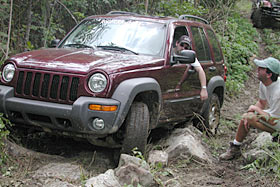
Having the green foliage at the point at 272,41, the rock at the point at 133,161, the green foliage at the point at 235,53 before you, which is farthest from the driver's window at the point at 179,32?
the green foliage at the point at 272,41

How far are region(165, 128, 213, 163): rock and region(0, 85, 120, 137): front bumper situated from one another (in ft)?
4.06

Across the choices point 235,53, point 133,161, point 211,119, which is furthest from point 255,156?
point 235,53

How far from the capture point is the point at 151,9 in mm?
12008

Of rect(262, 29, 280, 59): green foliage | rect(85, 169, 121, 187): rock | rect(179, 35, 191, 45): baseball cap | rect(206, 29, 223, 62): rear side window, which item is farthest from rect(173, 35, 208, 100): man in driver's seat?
rect(262, 29, 280, 59): green foliage

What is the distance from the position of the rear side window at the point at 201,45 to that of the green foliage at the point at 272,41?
8.65 m

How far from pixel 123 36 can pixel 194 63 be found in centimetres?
120

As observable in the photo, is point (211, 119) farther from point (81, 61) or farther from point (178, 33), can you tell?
point (81, 61)

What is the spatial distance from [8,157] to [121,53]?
1830 millimetres

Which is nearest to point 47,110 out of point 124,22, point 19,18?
point 124,22

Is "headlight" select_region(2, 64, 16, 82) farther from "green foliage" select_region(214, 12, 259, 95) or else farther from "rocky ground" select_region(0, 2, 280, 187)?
"green foliage" select_region(214, 12, 259, 95)

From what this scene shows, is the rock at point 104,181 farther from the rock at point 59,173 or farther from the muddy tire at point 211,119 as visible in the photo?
the muddy tire at point 211,119

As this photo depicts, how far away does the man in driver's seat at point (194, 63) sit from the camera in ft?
19.3

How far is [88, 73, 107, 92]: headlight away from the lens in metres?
4.29

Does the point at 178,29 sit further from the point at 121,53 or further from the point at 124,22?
the point at 121,53
